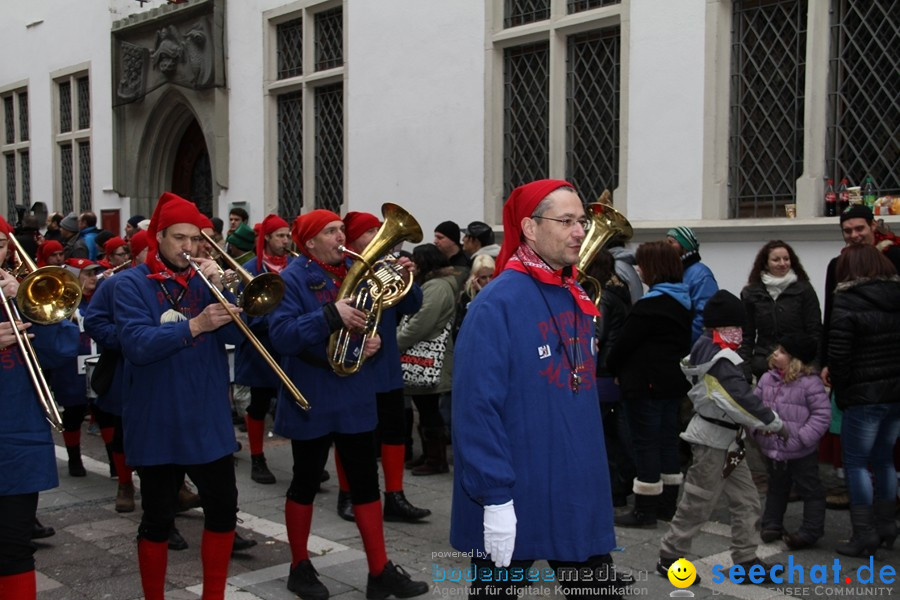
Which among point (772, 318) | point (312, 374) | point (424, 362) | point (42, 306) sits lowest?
point (424, 362)

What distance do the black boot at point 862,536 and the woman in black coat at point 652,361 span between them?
111cm

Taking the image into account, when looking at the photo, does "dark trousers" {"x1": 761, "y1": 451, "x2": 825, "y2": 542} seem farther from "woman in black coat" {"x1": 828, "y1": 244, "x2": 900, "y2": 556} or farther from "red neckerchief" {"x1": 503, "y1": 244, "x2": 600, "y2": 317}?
"red neckerchief" {"x1": 503, "y1": 244, "x2": 600, "y2": 317}

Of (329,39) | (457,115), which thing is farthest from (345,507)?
(329,39)

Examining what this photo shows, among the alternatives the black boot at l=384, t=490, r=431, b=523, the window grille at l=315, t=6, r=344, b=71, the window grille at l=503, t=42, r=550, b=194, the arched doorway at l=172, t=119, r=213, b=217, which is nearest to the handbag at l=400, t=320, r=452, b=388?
the black boot at l=384, t=490, r=431, b=523

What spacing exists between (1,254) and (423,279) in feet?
12.8

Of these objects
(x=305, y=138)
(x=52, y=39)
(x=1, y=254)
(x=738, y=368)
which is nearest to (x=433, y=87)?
(x=305, y=138)

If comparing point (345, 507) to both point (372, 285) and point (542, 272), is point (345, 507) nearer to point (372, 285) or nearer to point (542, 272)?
point (372, 285)

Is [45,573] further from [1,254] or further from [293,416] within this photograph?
[1,254]

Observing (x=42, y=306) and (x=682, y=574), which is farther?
(x=682, y=574)

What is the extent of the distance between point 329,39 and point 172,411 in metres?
9.00

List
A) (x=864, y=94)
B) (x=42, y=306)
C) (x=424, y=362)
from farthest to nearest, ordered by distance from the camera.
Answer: (x=864, y=94) < (x=424, y=362) < (x=42, y=306)

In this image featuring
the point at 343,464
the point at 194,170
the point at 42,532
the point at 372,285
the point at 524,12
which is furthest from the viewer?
the point at 194,170

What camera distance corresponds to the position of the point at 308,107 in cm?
1259

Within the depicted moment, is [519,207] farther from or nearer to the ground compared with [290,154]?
nearer to the ground
